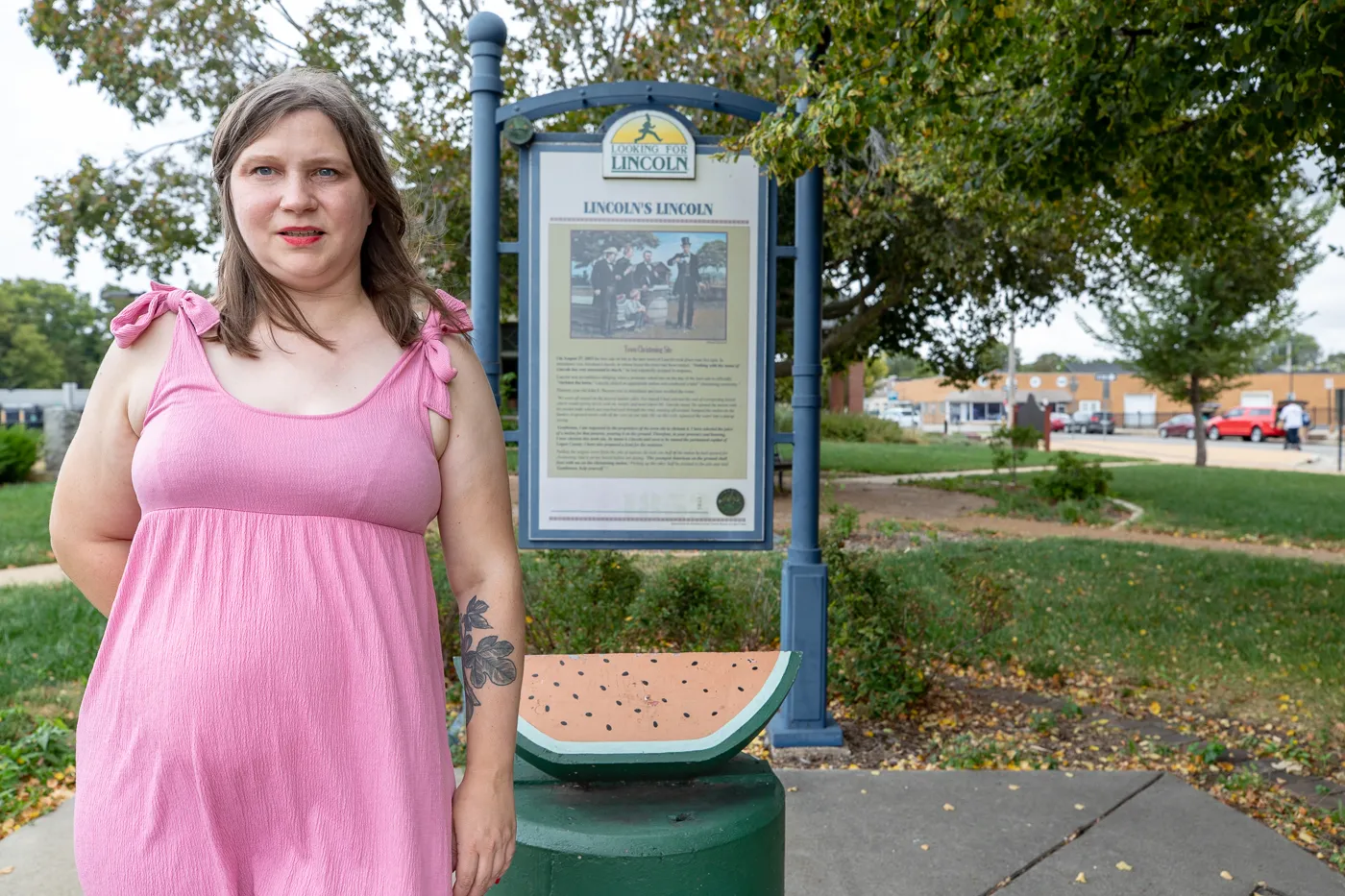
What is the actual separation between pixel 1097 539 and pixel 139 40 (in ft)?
36.6

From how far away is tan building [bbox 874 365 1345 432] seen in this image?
2793 inches

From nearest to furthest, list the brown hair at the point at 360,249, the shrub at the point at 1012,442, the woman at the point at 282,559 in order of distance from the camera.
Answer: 1. the woman at the point at 282,559
2. the brown hair at the point at 360,249
3. the shrub at the point at 1012,442

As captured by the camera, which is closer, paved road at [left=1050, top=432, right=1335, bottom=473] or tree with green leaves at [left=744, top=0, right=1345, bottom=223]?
tree with green leaves at [left=744, top=0, right=1345, bottom=223]

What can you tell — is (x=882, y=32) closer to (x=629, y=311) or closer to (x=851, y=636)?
(x=629, y=311)

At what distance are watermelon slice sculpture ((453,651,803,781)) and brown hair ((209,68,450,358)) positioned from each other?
96cm

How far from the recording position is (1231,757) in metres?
4.76

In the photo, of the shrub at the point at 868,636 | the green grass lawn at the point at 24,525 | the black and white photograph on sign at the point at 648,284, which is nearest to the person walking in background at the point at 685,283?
the black and white photograph on sign at the point at 648,284

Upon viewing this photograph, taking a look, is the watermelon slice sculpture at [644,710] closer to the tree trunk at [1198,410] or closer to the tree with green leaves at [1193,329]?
the tree with green leaves at [1193,329]

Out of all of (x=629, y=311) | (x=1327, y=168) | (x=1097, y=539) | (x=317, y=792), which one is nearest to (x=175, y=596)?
(x=317, y=792)

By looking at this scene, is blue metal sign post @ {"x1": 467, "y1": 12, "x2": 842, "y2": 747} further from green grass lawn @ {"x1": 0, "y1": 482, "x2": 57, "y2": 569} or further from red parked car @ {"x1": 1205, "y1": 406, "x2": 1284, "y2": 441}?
red parked car @ {"x1": 1205, "y1": 406, "x2": 1284, "y2": 441}

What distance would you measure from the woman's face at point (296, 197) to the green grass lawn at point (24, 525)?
8550 mm

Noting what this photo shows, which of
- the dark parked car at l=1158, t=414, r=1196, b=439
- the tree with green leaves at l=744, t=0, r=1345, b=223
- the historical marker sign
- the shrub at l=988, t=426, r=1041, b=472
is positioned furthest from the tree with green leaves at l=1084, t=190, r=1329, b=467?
the dark parked car at l=1158, t=414, r=1196, b=439

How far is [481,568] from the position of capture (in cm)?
151

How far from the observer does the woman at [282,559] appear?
1.30m
